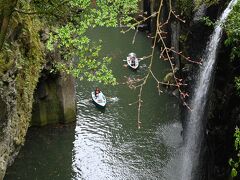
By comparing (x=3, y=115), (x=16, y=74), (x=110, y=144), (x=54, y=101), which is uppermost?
(x=16, y=74)

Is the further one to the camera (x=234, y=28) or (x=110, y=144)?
(x=110, y=144)

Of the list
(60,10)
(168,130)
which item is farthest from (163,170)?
(60,10)

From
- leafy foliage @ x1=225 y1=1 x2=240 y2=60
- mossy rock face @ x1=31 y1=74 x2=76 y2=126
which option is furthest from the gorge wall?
leafy foliage @ x1=225 y1=1 x2=240 y2=60

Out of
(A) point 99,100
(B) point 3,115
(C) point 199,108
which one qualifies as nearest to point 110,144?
(A) point 99,100

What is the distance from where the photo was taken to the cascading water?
14977mm

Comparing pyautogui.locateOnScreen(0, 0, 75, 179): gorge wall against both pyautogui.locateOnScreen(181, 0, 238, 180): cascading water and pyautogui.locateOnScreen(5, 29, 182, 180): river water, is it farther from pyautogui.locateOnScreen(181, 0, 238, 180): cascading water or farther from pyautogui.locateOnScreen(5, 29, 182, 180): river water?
pyautogui.locateOnScreen(181, 0, 238, 180): cascading water

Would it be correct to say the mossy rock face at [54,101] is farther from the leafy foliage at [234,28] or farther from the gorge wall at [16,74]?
the leafy foliage at [234,28]

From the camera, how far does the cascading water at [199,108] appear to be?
15.0 metres

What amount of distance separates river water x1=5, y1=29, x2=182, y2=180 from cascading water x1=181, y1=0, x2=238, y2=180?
Result: 0.75 m

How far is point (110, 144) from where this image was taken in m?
18.2

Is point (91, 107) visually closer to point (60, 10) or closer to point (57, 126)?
point (57, 126)

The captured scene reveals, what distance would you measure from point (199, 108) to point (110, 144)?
4.93 meters

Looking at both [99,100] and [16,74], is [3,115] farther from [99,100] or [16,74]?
[99,100]

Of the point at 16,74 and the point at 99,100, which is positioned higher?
the point at 16,74
